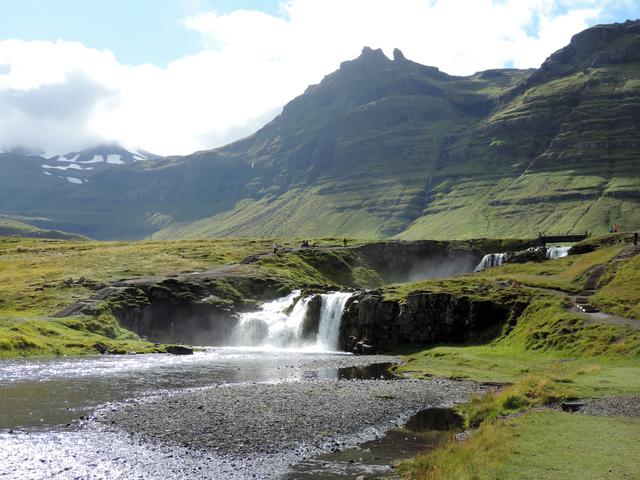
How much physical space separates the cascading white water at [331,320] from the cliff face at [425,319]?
3628mm

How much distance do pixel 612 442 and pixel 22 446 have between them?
30120 millimetres

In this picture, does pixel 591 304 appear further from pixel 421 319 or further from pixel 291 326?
pixel 291 326

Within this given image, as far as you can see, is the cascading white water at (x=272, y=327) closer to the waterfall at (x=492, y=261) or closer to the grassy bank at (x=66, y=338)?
the grassy bank at (x=66, y=338)

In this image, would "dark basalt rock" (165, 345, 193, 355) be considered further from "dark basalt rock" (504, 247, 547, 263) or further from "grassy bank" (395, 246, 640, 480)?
"dark basalt rock" (504, 247, 547, 263)

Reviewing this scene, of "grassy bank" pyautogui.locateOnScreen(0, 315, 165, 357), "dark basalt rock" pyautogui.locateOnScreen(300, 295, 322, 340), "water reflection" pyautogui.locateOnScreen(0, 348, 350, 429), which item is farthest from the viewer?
"dark basalt rock" pyautogui.locateOnScreen(300, 295, 322, 340)

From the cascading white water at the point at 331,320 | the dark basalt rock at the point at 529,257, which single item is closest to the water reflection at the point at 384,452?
the cascading white water at the point at 331,320

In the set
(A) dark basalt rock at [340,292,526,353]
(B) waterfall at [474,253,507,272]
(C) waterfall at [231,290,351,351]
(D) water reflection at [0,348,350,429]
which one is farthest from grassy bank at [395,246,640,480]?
(B) waterfall at [474,253,507,272]

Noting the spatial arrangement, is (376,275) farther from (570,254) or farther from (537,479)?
(537,479)

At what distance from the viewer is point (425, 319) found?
91.7 meters

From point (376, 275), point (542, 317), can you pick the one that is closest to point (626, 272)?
point (542, 317)

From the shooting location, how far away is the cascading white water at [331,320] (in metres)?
105

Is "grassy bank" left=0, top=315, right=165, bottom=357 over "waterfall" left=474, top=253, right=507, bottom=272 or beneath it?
beneath

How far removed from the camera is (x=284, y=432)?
3641cm

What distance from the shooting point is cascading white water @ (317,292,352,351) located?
105 metres
